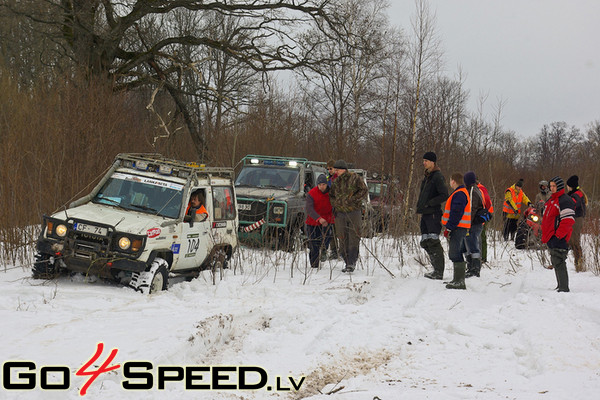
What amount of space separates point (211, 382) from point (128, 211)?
14.6ft

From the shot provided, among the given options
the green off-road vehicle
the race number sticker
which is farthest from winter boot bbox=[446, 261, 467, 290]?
the green off-road vehicle

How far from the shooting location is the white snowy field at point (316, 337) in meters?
4.80

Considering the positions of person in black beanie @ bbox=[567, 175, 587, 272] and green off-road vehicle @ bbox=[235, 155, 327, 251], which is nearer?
person in black beanie @ bbox=[567, 175, 587, 272]

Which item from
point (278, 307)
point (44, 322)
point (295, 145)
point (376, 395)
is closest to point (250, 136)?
point (295, 145)

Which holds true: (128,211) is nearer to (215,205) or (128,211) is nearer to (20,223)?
(215,205)

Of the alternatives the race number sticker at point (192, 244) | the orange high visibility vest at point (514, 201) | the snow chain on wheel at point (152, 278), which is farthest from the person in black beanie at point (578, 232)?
the snow chain on wheel at point (152, 278)

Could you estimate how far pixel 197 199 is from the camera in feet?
31.3

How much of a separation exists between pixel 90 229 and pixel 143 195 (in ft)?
4.26

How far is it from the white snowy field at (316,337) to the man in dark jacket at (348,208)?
1.36 metres

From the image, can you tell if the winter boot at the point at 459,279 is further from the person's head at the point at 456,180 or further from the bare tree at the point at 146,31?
the bare tree at the point at 146,31

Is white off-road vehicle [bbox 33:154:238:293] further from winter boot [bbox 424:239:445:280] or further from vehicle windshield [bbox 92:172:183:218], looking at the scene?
winter boot [bbox 424:239:445:280]

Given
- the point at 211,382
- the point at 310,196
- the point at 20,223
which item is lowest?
the point at 211,382

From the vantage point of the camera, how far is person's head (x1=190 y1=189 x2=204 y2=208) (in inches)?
370

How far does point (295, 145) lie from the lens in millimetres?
23031
